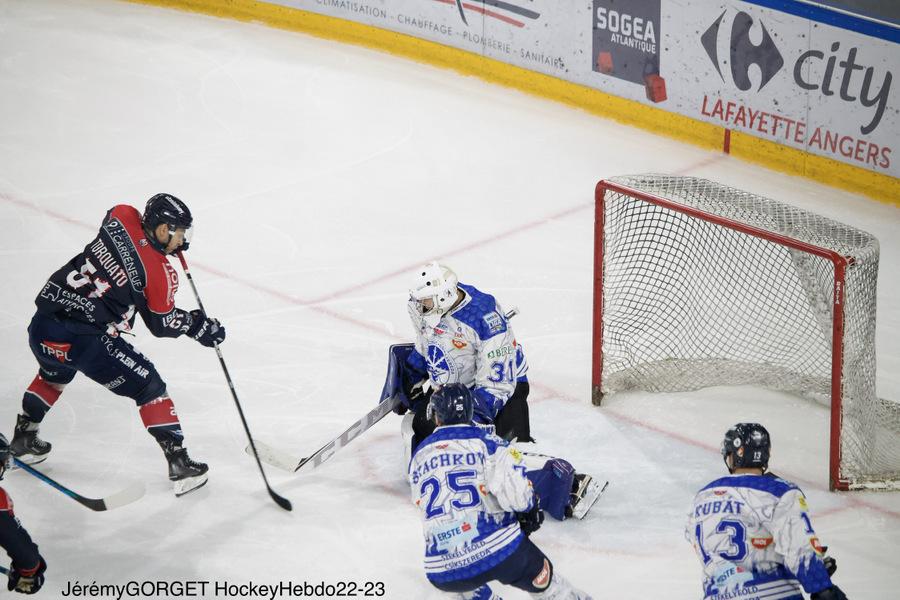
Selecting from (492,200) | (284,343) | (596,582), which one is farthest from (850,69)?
(596,582)

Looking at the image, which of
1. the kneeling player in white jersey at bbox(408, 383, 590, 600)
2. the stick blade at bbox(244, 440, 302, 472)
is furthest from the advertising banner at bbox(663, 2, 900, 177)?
the kneeling player in white jersey at bbox(408, 383, 590, 600)

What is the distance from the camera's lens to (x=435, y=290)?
4.85 metres

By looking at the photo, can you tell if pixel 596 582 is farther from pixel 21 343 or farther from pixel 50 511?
pixel 21 343

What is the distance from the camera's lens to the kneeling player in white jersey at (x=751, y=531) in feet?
12.0

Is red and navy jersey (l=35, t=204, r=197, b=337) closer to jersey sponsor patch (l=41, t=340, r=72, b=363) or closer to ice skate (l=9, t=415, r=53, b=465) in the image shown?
jersey sponsor patch (l=41, t=340, r=72, b=363)

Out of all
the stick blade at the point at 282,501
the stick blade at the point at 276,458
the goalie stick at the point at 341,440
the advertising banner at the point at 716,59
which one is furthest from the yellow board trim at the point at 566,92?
the stick blade at the point at 282,501

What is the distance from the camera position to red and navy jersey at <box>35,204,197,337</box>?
496 centimetres

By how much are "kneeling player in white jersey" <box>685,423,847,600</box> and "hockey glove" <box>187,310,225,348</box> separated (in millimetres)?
2097

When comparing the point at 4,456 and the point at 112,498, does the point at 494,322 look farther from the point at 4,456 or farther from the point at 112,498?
the point at 4,456

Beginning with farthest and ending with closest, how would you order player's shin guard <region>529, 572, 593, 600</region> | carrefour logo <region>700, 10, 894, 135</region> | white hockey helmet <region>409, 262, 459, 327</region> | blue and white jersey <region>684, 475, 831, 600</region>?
1. carrefour logo <region>700, 10, 894, 135</region>
2. white hockey helmet <region>409, 262, 459, 327</region>
3. player's shin guard <region>529, 572, 593, 600</region>
4. blue and white jersey <region>684, 475, 831, 600</region>

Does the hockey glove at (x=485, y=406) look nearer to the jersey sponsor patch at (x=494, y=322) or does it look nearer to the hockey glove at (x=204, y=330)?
the jersey sponsor patch at (x=494, y=322)

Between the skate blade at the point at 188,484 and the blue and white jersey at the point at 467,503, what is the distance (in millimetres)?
1627

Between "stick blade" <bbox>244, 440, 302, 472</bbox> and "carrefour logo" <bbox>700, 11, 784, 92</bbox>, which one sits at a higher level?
"carrefour logo" <bbox>700, 11, 784, 92</bbox>

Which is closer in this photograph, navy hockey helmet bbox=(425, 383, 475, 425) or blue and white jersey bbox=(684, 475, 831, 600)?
blue and white jersey bbox=(684, 475, 831, 600)
